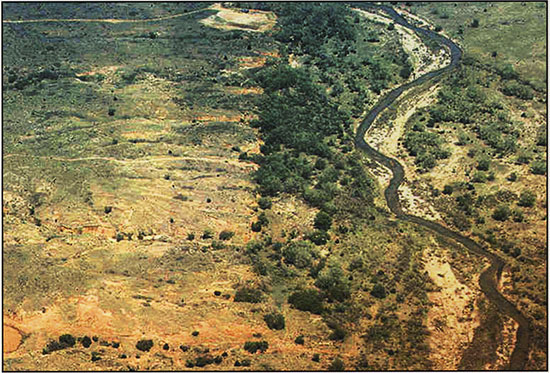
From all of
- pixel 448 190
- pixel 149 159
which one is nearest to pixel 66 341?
pixel 149 159

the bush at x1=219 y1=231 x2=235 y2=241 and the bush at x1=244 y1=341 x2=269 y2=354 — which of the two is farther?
the bush at x1=219 y1=231 x2=235 y2=241

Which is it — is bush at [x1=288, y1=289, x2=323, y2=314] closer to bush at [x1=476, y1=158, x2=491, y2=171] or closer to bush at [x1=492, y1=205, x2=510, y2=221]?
bush at [x1=492, y1=205, x2=510, y2=221]

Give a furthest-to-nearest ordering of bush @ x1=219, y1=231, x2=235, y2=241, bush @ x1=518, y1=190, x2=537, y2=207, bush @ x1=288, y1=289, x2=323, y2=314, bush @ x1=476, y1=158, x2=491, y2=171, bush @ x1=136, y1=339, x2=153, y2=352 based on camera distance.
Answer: bush @ x1=476, y1=158, x2=491, y2=171, bush @ x1=518, y1=190, x2=537, y2=207, bush @ x1=219, y1=231, x2=235, y2=241, bush @ x1=288, y1=289, x2=323, y2=314, bush @ x1=136, y1=339, x2=153, y2=352

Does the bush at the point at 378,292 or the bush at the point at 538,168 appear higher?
the bush at the point at 538,168

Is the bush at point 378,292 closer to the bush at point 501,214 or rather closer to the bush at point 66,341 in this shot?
the bush at point 501,214

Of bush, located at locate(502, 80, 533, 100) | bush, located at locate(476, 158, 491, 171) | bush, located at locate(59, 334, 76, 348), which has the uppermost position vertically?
bush, located at locate(502, 80, 533, 100)

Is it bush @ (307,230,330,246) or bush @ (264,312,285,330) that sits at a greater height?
bush @ (307,230,330,246)

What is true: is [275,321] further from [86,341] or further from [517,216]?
[517,216]

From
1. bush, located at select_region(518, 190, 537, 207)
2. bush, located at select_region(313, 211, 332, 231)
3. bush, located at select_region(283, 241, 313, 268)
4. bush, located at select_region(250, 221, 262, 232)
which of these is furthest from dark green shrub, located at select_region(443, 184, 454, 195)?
bush, located at select_region(250, 221, 262, 232)

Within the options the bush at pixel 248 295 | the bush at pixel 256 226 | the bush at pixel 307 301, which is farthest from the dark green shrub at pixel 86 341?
the bush at pixel 256 226
